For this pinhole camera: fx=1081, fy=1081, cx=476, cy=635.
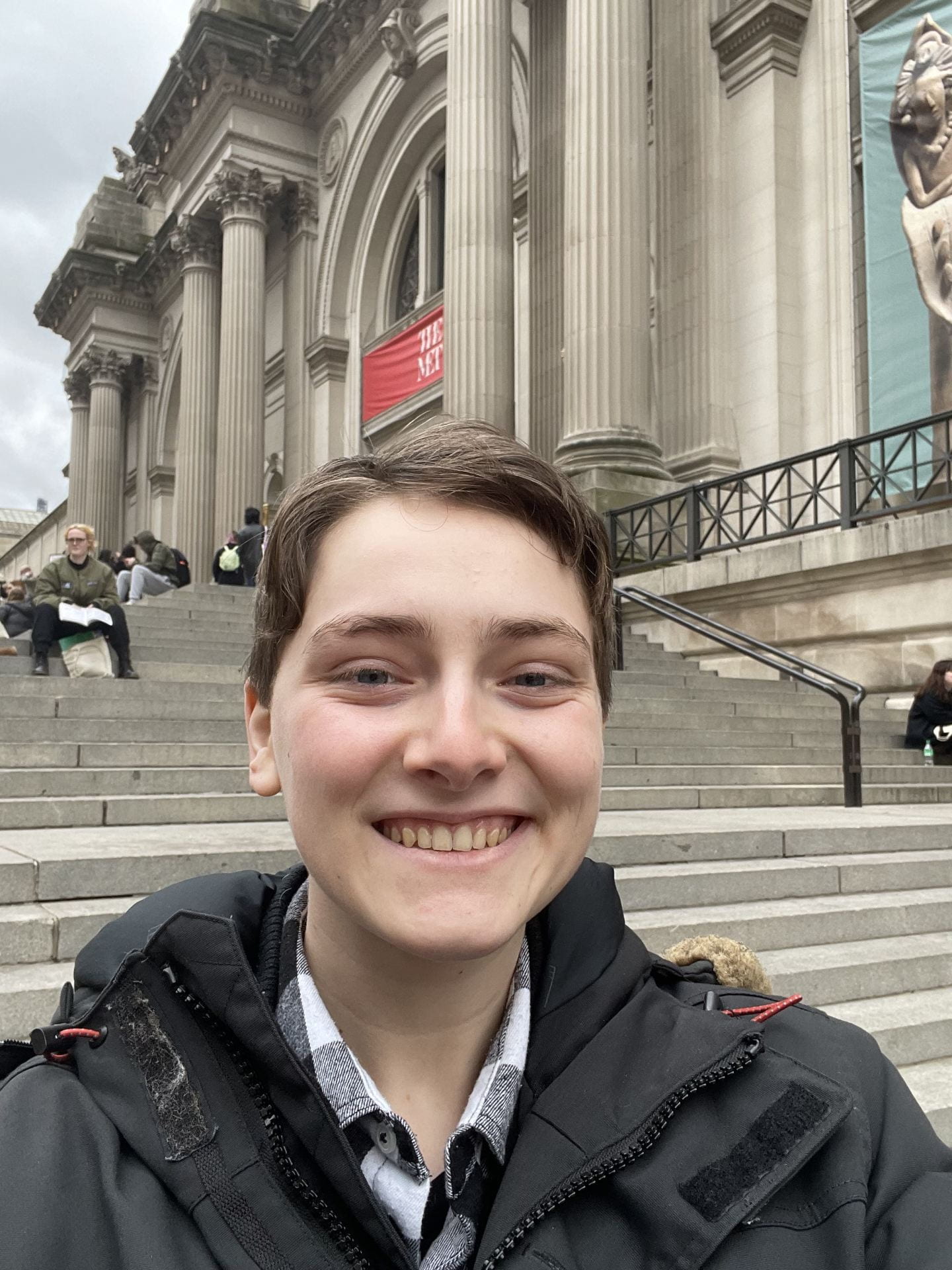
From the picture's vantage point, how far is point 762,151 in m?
16.3

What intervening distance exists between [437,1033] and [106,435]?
40.5 meters

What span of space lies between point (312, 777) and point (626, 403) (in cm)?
1466

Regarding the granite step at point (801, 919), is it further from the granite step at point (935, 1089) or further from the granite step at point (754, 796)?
the granite step at point (754, 796)

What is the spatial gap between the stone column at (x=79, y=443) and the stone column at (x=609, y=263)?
89.9 ft

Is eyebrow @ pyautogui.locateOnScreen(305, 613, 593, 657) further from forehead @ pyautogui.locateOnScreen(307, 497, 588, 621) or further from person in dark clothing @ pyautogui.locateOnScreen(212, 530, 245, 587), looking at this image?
person in dark clothing @ pyautogui.locateOnScreen(212, 530, 245, 587)

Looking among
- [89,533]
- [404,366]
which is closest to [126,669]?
[89,533]

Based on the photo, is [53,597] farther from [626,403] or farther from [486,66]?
[486,66]

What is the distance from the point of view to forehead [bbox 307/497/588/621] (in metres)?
1.23

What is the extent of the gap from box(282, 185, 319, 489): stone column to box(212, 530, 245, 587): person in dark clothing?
34.7 ft

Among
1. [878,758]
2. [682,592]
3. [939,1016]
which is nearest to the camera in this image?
[939,1016]

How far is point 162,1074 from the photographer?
44.1 inches

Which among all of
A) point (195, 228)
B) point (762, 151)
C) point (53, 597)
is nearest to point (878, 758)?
point (53, 597)

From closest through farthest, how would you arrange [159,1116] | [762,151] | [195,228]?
[159,1116], [762,151], [195,228]

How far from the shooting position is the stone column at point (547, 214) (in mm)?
18453
